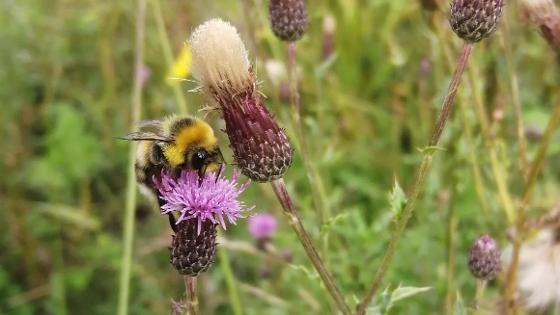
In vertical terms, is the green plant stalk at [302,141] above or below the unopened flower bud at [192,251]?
above

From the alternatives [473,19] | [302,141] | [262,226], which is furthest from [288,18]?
[262,226]

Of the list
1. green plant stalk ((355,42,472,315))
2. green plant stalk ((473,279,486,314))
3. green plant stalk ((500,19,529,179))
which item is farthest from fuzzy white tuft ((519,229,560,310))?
green plant stalk ((355,42,472,315))

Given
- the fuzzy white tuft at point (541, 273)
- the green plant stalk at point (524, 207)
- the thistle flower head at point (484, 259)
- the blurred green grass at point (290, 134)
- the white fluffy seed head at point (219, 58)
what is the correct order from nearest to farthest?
1. the white fluffy seed head at point (219, 58)
2. the thistle flower head at point (484, 259)
3. the green plant stalk at point (524, 207)
4. the fuzzy white tuft at point (541, 273)
5. the blurred green grass at point (290, 134)

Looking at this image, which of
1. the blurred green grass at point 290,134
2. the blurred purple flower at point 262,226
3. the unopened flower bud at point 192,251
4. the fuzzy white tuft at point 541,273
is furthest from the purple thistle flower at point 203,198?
the blurred purple flower at point 262,226

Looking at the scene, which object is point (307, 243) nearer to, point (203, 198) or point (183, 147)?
point (203, 198)

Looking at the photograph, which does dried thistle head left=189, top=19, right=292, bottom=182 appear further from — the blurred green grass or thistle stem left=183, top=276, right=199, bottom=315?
the blurred green grass

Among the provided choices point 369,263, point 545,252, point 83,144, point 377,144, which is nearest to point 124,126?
point 83,144

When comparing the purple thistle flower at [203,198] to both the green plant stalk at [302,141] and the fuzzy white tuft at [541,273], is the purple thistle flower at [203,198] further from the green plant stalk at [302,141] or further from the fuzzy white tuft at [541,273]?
the fuzzy white tuft at [541,273]
